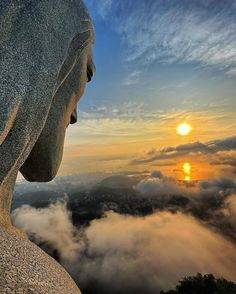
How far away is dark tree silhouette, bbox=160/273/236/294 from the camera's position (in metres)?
85.1

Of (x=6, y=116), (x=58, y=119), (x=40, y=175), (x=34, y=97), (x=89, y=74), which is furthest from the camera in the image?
(x=89, y=74)

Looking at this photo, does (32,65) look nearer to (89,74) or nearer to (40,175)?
(89,74)

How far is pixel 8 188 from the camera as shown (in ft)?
11.6

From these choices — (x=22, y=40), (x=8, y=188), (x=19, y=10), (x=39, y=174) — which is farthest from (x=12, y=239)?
(x=19, y=10)

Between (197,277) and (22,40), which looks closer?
(22,40)

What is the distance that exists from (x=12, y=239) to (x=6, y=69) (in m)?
1.49

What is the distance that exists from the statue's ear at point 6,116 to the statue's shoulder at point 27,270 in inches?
33.4

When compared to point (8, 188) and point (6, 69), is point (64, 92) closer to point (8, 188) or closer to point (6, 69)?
point (6, 69)

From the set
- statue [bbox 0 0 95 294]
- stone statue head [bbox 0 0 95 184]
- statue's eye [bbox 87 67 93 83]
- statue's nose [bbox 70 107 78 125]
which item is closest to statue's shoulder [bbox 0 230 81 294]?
statue [bbox 0 0 95 294]

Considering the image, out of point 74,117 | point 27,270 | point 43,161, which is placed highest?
point 74,117

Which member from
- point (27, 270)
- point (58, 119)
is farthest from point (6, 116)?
point (27, 270)

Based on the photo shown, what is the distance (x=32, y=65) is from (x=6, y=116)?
58 centimetres

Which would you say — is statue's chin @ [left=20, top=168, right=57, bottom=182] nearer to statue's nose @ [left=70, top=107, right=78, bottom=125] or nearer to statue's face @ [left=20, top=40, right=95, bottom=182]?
statue's face @ [left=20, top=40, right=95, bottom=182]

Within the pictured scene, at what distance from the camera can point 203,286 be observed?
307 ft
